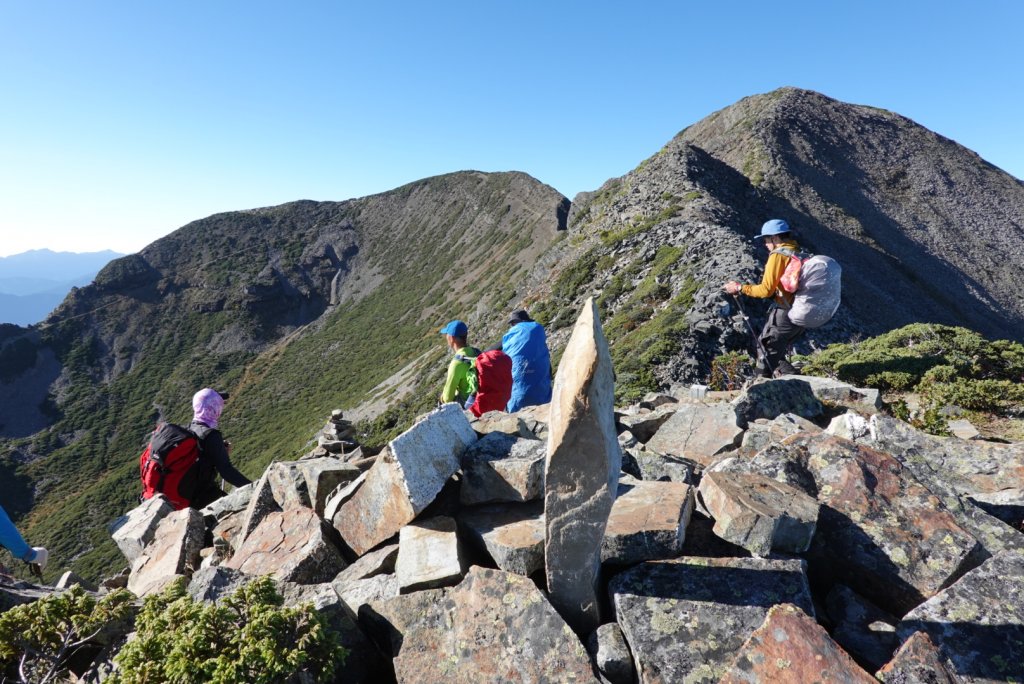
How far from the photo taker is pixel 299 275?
140000mm

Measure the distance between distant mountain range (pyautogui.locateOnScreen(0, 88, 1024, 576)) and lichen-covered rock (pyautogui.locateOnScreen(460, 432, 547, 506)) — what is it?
10090mm

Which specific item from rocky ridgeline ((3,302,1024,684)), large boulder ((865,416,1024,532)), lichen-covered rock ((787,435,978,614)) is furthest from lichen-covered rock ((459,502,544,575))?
large boulder ((865,416,1024,532))

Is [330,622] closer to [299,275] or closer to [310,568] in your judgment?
[310,568]

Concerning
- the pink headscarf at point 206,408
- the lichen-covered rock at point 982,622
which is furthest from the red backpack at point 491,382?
the lichen-covered rock at point 982,622

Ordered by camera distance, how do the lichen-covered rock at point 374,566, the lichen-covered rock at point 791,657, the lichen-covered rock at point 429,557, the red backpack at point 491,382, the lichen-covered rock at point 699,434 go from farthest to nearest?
the red backpack at point 491,382 < the lichen-covered rock at point 699,434 < the lichen-covered rock at point 374,566 < the lichen-covered rock at point 429,557 < the lichen-covered rock at point 791,657

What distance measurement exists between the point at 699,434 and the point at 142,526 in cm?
745

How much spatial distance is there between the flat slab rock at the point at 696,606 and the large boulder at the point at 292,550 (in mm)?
2590

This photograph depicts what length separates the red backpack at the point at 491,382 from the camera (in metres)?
7.76

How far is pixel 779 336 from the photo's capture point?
8.96 metres

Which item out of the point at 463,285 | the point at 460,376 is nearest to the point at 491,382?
the point at 460,376

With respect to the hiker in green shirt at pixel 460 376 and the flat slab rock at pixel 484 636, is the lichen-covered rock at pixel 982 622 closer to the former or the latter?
the flat slab rock at pixel 484 636

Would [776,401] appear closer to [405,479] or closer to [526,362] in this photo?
[526,362]

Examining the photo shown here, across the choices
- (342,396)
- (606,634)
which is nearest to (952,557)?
(606,634)

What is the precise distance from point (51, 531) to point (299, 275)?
91.8 m
